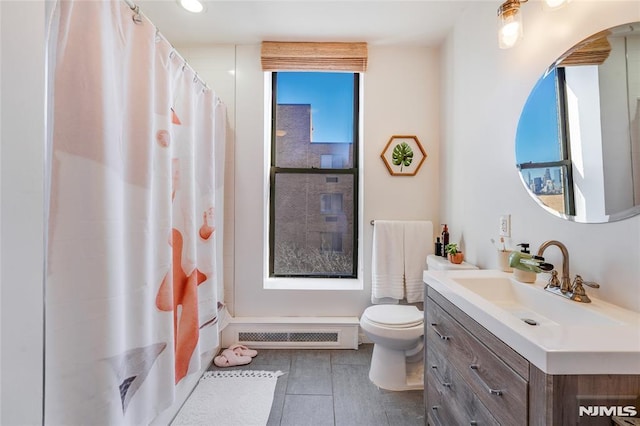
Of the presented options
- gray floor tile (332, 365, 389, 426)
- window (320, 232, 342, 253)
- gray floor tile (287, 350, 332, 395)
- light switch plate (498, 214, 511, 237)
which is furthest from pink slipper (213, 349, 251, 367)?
light switch plate (498, 214, 511, 237)

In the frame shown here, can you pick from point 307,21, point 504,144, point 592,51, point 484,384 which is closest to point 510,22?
point 592,51

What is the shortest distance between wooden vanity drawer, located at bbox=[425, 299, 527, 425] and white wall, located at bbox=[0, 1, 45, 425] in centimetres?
120

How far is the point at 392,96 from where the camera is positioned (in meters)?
2.27

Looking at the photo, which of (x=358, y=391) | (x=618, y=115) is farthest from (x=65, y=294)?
(x=618, y=115)

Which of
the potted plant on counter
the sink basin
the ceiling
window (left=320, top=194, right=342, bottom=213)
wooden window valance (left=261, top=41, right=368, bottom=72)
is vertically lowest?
the sink basin

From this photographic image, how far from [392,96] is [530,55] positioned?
111 centimetres

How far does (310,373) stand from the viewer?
1.86 metres

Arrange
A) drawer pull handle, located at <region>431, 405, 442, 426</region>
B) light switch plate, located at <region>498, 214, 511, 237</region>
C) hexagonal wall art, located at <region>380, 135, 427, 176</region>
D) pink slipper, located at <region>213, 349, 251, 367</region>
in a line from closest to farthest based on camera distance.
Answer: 1. drawer pull handle, located at <region>431, 405, 442, 426</region>
2. light switch plate, located at <region>498, 214, 511, 237</region>
3. pink slipper, located at <region>213, 349, 251, 367</region>
4. hexagonal wall art, located at <region>380, 135, 427, 176</region>

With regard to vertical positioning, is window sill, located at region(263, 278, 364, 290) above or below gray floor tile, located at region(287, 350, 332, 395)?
above

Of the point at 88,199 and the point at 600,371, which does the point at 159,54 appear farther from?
the point at 600,371

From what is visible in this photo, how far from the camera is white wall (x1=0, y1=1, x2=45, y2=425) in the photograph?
1.95 feet

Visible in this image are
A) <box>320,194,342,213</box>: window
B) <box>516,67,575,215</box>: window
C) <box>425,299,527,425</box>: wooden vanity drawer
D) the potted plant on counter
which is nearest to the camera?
<box>425,299,527,425</box>: wooden vanity drawer

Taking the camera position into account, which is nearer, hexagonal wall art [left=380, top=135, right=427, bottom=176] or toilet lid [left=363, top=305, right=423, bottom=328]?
toilet lid [left=363, top=305, right=423, bottom=328]

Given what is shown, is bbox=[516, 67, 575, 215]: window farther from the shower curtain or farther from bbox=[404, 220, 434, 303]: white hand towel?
the shower curtain
